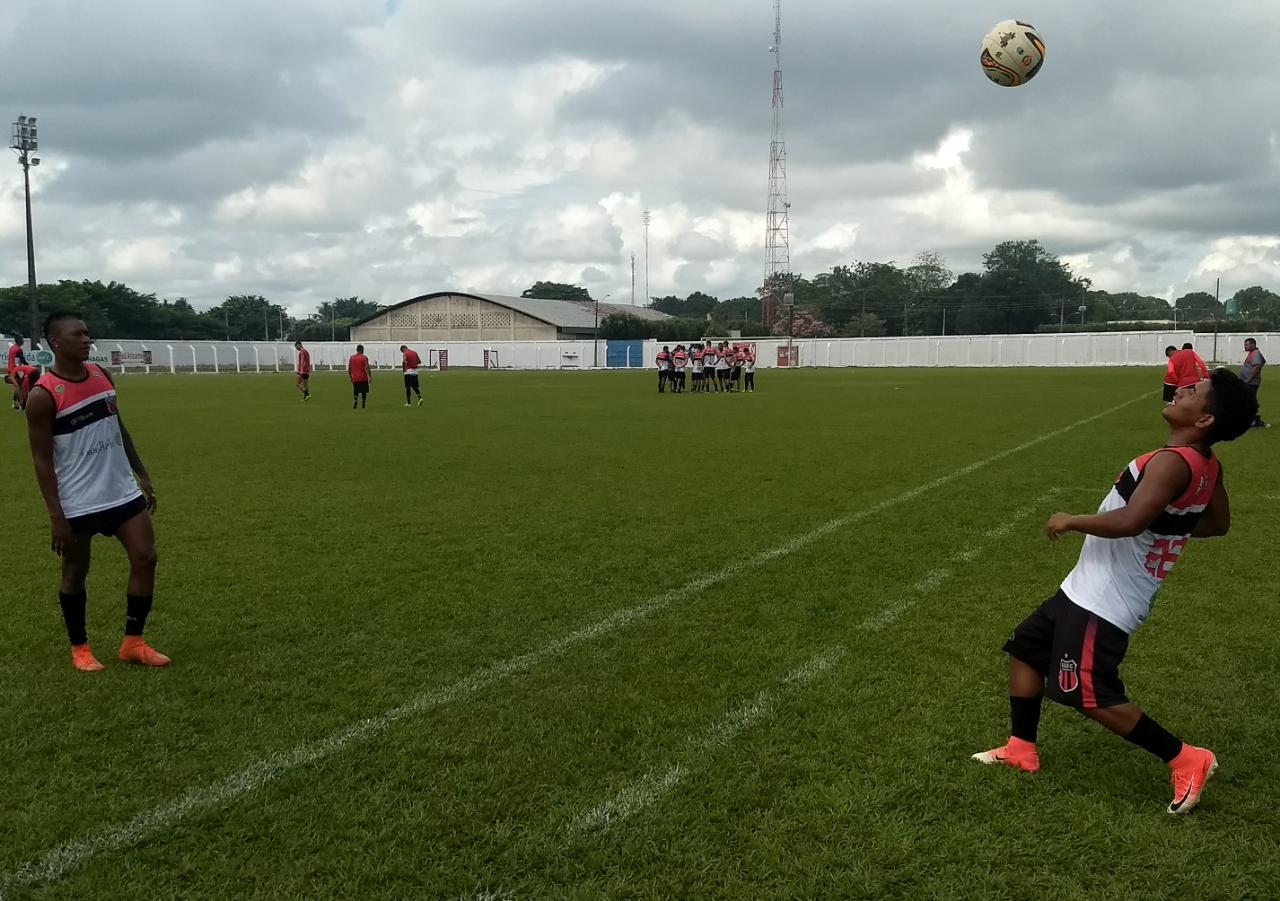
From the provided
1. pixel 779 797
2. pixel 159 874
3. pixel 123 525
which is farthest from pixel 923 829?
pixel 123 525

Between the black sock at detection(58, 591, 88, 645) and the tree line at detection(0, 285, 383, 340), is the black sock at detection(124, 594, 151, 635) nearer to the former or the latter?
the black sock at detection(58, 591, 88, 645)

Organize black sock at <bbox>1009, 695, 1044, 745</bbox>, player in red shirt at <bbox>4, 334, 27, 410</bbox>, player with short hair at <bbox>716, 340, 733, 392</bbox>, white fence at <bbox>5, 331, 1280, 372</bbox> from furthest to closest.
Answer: white fence at <bbox>5, 331, 1280, 372</bbox>, player with short hair at <bbox>716, 340, 733, 392</bbox>, player in red shirt at <bbox>4, 334, 27, 410</bbox>, black sock at <bbox>1009, 695, 1044, 745</bbox>

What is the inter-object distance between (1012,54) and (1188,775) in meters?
9.99

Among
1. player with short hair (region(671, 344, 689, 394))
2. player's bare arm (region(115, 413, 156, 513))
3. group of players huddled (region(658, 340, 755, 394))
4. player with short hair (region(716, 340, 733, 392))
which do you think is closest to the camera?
player's bare arm (region(115, 413, 156, 513))

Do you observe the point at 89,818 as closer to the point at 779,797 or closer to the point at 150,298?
the point at 779,797

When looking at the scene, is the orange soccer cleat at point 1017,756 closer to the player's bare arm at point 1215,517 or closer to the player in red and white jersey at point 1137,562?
the player in red and white jersey at point 1137,562

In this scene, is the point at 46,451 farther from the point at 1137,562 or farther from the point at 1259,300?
the point at 1259,300

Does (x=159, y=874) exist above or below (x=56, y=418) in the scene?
below

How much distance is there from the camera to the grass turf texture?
3031 millimetres

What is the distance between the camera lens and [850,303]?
109 m

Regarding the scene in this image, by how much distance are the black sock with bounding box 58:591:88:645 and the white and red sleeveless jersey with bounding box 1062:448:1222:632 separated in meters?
4.68

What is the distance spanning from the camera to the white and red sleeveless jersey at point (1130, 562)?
320cm

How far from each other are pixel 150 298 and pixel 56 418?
329 feet

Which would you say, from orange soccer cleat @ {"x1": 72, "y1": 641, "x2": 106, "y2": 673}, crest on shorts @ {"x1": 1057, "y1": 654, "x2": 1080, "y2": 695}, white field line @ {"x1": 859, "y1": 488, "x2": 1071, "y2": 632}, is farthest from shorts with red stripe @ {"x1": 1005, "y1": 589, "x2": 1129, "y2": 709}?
orange soccer cleat @ {"x1": 72, "y1": 641, "x2": 106, "y2": 673}
